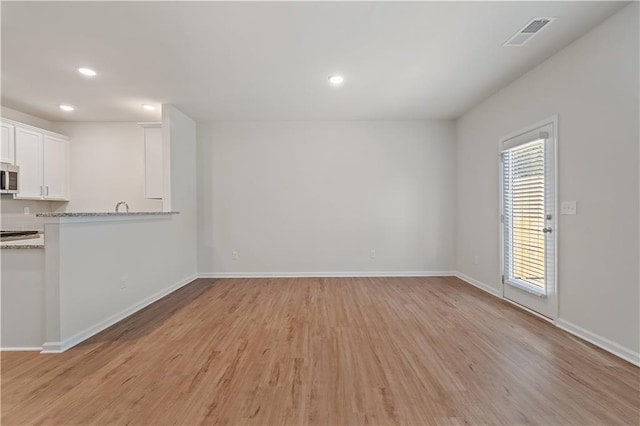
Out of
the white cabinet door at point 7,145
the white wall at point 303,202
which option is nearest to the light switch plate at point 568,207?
the white wall at point 303,202

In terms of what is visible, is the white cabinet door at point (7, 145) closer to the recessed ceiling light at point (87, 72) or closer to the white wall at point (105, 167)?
the white wall at point (105, 167)

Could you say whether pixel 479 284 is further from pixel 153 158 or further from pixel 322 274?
pixel 153 158

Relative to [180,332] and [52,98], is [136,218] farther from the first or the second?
[52,98]

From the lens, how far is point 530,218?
10.8 feet

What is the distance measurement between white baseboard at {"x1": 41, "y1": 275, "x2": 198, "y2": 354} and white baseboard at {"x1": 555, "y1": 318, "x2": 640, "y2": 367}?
449 cm

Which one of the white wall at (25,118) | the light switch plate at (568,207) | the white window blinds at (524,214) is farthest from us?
the white wall at (25,118)

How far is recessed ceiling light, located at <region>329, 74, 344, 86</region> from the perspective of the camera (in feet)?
11.1

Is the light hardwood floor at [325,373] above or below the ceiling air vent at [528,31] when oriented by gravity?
below

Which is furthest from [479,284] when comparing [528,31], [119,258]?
[119,258]

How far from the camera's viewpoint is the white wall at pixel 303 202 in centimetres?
512

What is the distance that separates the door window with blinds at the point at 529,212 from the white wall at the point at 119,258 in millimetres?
4544

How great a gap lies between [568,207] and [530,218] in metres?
0.54

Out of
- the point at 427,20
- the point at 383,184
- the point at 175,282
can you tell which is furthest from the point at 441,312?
the point at 175,282

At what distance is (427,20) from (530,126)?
1818 millimetres
